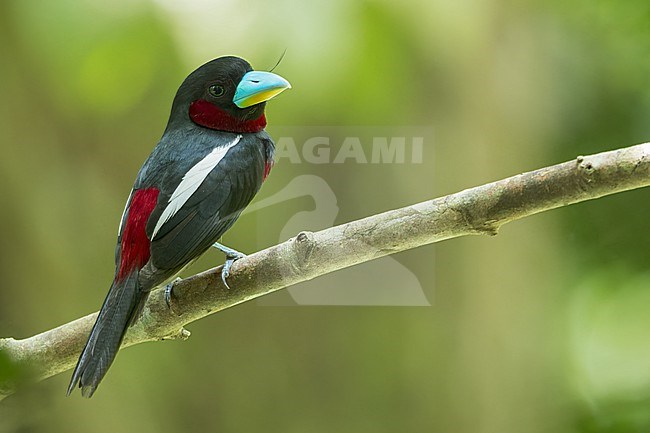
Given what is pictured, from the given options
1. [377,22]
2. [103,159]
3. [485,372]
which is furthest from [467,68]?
[103,159]

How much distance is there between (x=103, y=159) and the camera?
3.71 feet

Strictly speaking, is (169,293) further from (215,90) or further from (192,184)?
(215,90)

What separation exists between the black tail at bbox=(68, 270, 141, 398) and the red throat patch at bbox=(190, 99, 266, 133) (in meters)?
0.23

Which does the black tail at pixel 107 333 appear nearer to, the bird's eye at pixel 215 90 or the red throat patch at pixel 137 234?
the red throat patch at pixel 137 234

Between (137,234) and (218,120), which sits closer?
(137,234)

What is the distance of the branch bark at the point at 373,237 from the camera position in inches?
29.9

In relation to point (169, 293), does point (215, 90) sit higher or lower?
higher

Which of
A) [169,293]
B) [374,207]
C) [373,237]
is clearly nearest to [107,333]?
[169,293]

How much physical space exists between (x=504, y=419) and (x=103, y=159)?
72 cm

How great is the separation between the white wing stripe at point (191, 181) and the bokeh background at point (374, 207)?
0.33 feet

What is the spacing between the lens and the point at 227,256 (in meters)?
0.95

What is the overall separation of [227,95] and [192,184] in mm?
123

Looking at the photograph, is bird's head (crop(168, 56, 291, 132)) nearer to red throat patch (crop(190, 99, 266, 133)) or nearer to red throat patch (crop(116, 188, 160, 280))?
red throat patch (crop(190, 99, 266, 133))

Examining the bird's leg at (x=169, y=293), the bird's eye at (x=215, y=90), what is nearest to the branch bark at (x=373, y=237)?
the bird's leg at (x=169, y=293)
